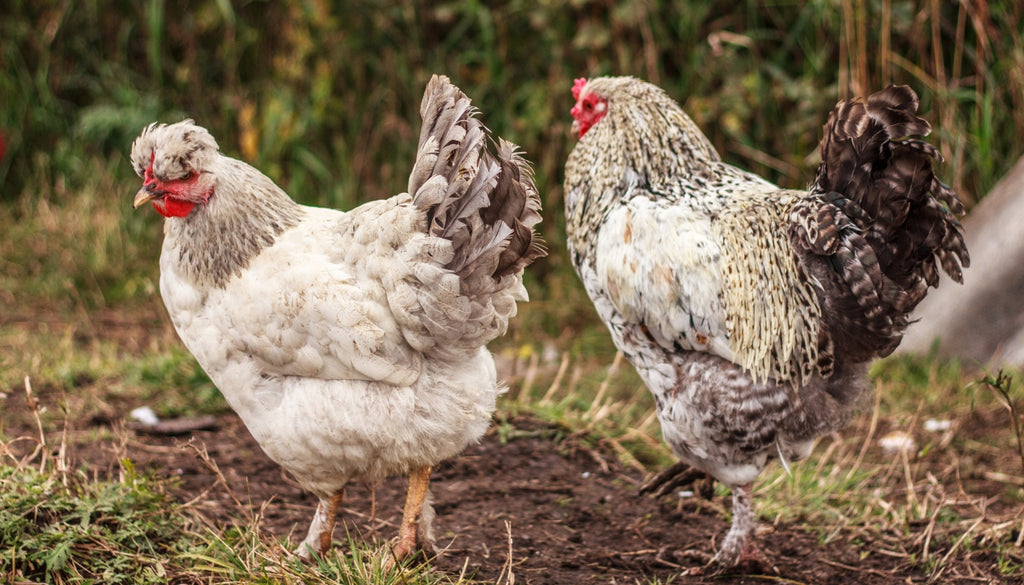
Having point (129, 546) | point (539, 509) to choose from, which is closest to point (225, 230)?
point (129, 546)

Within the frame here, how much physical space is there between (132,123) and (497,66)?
2.78 m

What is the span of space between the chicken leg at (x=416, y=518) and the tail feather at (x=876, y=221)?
1472mm

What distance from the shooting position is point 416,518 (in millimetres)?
3305

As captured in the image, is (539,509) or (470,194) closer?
(470,194)

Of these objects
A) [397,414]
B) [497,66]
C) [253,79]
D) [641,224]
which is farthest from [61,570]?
[253,79]

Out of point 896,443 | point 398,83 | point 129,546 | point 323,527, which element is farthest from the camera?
point 398,83

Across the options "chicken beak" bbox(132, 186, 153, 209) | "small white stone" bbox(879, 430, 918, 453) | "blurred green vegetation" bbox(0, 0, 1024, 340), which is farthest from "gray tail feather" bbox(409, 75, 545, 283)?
"blurred green vegetation" bbox(0, 0, 1024, 340)

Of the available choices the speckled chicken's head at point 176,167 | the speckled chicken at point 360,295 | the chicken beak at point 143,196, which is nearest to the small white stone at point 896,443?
the speckled chicken at point 360,295

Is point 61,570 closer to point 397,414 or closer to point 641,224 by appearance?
point 397,414

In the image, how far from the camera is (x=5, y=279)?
6.86 meters

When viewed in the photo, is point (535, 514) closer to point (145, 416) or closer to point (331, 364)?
point (331, 364)

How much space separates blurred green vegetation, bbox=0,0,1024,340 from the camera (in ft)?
20.2

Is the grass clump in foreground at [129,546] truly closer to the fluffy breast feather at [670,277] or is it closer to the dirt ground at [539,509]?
the dirt ground at [539,509]

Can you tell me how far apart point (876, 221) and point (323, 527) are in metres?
2.10
